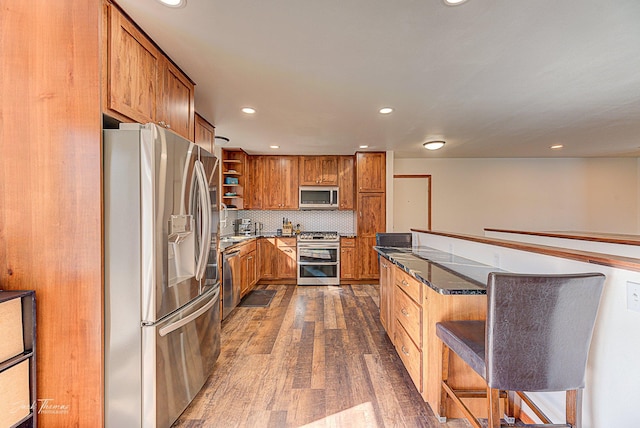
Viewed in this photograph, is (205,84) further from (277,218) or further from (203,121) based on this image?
(277,218)

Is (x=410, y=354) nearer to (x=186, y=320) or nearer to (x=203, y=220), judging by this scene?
(x=186, y=320)

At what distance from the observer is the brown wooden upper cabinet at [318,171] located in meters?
5.46

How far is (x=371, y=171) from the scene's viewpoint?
→ 5176 millimetres

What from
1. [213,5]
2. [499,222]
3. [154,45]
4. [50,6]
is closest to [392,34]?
[213,5]

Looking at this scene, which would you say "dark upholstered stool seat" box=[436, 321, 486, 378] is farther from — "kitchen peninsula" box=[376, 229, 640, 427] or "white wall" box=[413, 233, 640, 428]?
"white wall" box=[413, 233, 640, 428]

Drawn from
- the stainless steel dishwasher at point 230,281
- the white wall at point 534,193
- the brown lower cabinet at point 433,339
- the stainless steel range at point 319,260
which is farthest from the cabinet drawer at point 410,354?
the white wall at point 534,193

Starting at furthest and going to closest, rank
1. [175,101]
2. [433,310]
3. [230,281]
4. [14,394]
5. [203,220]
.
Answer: [230,281]
[175,101]
[203,220]
[433,310]
[14,394]

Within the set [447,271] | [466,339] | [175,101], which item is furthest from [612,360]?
[175,101]

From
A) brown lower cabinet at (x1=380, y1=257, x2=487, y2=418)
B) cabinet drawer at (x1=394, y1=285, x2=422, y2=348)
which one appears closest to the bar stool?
brown lower cabinet at (x1=380, y1=257, x2=487, y2=418)

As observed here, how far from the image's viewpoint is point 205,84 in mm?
2471

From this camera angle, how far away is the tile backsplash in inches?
229

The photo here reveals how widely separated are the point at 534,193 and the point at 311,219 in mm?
4569

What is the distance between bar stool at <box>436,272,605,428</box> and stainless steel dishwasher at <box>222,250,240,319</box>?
8.99 feet

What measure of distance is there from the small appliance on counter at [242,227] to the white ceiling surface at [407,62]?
222 centimetres
